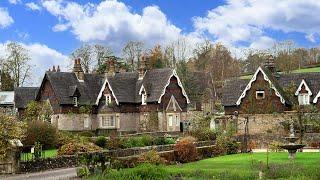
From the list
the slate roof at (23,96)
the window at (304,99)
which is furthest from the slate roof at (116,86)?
the window at (304,99)

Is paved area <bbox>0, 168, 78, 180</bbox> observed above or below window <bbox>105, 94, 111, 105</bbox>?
below

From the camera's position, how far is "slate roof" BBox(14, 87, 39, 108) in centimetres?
7519

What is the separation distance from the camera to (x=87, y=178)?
2923 cm

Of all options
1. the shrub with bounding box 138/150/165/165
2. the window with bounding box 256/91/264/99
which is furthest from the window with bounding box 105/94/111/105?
the shrub with bounding box 138/150/165/165

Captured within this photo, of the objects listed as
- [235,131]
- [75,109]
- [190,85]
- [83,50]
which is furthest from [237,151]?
[83,50]

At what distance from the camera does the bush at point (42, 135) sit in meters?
44.5

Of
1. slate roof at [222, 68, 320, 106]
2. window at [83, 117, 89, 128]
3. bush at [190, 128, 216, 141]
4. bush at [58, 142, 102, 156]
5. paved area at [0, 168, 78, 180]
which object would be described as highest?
slate roof at [222, 68, 320, 106]

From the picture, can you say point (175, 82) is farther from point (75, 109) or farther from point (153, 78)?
point (75, 109)

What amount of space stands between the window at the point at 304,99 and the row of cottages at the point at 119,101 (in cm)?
1423

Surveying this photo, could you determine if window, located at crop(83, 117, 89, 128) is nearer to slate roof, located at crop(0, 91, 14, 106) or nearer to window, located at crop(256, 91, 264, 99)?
window, located at crop(256, 91, 264, 99)

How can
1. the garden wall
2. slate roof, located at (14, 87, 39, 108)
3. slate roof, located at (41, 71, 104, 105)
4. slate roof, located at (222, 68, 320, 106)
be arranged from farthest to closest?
slate roof, located at (14, 87, 39, 108) < slate roof, located at (41, 71, 104, 105) < slate roof, located at (222, 68, 320, 106) < the garden wall

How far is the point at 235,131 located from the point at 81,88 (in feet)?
67.6

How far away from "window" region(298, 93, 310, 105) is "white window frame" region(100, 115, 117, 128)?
21683 mm

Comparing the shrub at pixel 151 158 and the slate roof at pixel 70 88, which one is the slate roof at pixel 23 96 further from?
the shrub at pixel 151 158
